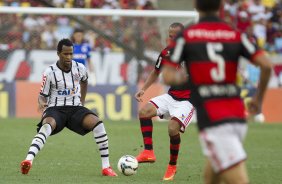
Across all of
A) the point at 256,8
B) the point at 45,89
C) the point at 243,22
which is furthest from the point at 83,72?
the point at 256,8

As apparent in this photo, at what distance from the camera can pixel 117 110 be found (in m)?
22.4

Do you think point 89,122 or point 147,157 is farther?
point 147,157

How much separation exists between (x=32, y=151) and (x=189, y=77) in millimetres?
4594

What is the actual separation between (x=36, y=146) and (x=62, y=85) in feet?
3.17

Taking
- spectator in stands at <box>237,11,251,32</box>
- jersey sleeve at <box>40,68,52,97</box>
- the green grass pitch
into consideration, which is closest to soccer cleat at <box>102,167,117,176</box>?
the green grass pitch

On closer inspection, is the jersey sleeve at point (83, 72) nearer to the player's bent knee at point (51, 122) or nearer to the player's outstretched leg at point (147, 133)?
the player's bent knee at point (51, 122)

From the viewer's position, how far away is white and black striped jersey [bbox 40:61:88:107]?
11.0m

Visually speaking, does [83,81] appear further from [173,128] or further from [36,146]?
[173,128]

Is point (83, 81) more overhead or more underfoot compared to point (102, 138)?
more overhead

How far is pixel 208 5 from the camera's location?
632 centimetres

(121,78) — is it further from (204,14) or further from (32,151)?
(204,14)

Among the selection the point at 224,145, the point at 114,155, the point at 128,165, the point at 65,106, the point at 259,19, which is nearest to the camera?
the point at 224,145

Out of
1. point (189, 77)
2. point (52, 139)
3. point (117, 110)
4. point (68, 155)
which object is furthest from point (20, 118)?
point (189, 77)

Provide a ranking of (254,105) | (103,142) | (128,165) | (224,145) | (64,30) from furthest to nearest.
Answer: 1. (64,30)
2. (103,142)
3. (128,165)
4. (254,105)
5. (224,145)
